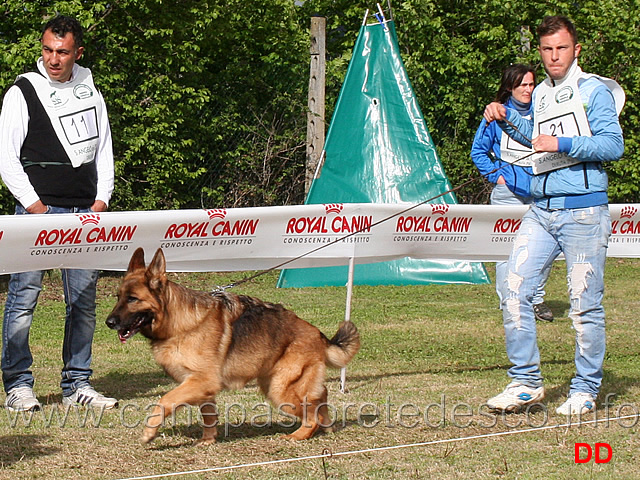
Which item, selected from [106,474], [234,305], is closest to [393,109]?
[234,305]

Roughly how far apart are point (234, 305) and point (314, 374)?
639mm

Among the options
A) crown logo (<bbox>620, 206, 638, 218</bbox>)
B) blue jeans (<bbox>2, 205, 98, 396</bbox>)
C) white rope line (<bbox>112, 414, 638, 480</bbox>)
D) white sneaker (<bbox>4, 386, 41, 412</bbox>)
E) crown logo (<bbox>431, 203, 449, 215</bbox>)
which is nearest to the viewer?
white rope line (<bbox>112, 414, 638, 480</bbox>)

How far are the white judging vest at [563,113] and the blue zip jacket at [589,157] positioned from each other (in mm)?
33

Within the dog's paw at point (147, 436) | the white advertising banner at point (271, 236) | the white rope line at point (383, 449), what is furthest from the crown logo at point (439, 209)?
the dog's paw at point (147, 436)

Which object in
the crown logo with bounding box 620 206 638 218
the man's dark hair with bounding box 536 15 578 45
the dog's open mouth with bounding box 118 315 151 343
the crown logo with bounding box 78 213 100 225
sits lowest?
the dog's open mouth with bounding box 118 315 151 343

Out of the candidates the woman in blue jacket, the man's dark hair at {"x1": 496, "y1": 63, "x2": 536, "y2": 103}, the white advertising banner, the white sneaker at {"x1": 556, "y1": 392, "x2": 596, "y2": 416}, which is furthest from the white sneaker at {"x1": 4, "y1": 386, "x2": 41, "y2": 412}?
the man's dark hair at {"x1": 496, "y1": 63, "x2": 536, "y2": 103}

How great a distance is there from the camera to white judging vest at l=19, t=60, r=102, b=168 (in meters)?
5.61

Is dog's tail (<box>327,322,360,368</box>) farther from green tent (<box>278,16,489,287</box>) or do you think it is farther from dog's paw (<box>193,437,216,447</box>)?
green tent (<box>278,16,489,287</box>)

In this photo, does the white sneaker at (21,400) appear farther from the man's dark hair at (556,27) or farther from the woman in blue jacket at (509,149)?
the man's dark hair at (556,27)

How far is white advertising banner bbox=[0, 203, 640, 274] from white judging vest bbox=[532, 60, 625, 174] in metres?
1.26

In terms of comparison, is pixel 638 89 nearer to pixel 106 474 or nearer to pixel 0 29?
pixel 0 29

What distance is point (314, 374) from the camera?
502 centimetres

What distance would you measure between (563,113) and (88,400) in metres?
3.56

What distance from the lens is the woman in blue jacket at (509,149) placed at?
24.0 ft
